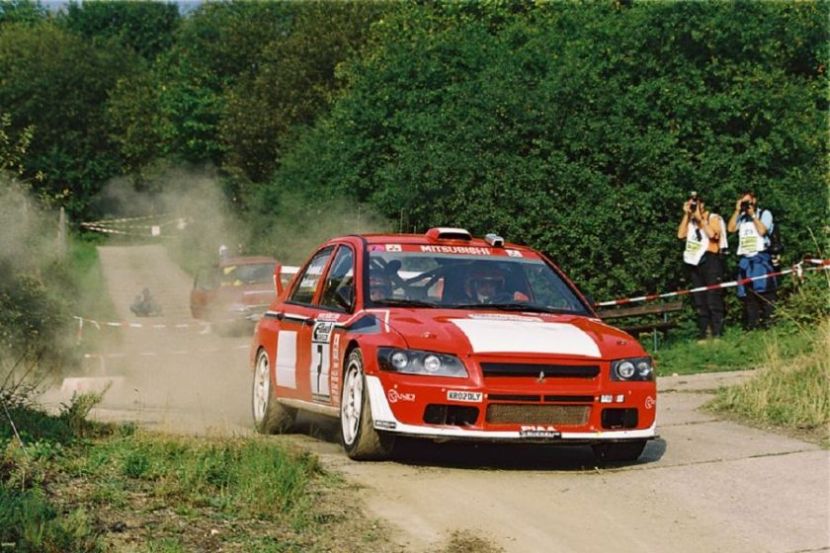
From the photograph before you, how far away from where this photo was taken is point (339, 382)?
1056cm

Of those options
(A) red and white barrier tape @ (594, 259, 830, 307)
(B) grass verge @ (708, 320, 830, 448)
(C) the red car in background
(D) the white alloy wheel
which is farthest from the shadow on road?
(C) the red car in background

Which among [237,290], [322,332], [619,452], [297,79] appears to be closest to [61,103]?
[297,79]

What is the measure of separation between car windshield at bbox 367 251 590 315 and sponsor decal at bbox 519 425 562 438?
55.3 inches

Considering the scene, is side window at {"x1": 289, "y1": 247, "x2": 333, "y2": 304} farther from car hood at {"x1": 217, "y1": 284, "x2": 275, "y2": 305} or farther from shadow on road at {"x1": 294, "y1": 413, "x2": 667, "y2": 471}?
car hood at {"x1": 217, "y1": 284, "x2": 275, "y2": 305}

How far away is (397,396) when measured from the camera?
963cm

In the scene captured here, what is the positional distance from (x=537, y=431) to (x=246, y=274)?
79.3ft

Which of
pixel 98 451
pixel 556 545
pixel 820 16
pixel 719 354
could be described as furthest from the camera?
pixel 820 16

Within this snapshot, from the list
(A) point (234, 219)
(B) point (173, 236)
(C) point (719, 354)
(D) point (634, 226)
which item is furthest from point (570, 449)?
(B) point (173, 236)

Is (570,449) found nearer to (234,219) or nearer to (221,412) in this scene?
(221,412)

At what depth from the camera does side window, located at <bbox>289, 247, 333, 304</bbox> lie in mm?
12078

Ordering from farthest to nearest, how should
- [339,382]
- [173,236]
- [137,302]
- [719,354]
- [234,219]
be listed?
[173,236] → [234,219] → [137,302] → [719,354] → [339,382]

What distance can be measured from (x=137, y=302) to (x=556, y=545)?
3456cm

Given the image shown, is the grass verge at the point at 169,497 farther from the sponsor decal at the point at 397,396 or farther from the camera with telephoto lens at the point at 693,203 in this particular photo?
the camera with telephoto lens at the point at 693,203

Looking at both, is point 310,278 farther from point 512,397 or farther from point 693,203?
point 693,203
